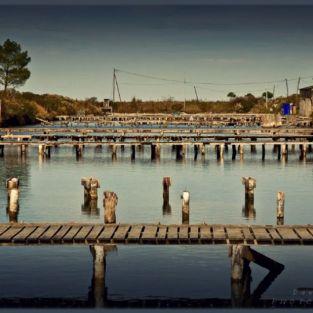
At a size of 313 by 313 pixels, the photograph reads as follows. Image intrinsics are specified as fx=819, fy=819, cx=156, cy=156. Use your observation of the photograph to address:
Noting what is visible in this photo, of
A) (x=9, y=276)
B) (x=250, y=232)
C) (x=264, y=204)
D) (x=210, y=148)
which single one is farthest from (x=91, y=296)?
(x=210, y=148)

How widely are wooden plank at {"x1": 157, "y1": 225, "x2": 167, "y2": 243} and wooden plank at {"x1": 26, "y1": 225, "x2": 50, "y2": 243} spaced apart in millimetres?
3047

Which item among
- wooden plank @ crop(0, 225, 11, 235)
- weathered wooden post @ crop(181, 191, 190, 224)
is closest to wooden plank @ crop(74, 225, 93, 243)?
wooden plank @ crop(0, 225, 11, 235)

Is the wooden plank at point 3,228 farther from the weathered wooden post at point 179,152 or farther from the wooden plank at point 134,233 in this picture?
the weathered wooden post at point 179,152

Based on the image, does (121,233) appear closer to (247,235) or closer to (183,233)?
(183,233)

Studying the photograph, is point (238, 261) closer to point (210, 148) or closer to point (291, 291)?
point (291, 291)

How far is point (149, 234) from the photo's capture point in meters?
21.2

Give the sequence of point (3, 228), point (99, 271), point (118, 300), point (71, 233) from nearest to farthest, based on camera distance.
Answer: point (118, 300) → point (99, 271) → point (71, 233) → point (3, 228)

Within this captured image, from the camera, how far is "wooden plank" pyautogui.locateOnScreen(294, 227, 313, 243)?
818 inches

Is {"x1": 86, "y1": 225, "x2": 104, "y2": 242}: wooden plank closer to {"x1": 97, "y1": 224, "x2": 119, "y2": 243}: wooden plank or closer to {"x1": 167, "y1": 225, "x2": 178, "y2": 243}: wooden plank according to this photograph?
{"x1": 97, "y1": 224, "x2": 119, "y2": 243}: wooden plank

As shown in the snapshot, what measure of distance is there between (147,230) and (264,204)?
689 inches

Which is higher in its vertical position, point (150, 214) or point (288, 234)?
point (288, 234)

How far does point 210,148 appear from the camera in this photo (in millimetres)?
84562

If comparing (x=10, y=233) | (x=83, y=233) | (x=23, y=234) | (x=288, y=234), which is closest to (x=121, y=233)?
(x=83, y=233)

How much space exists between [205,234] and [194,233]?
1.04 feet
